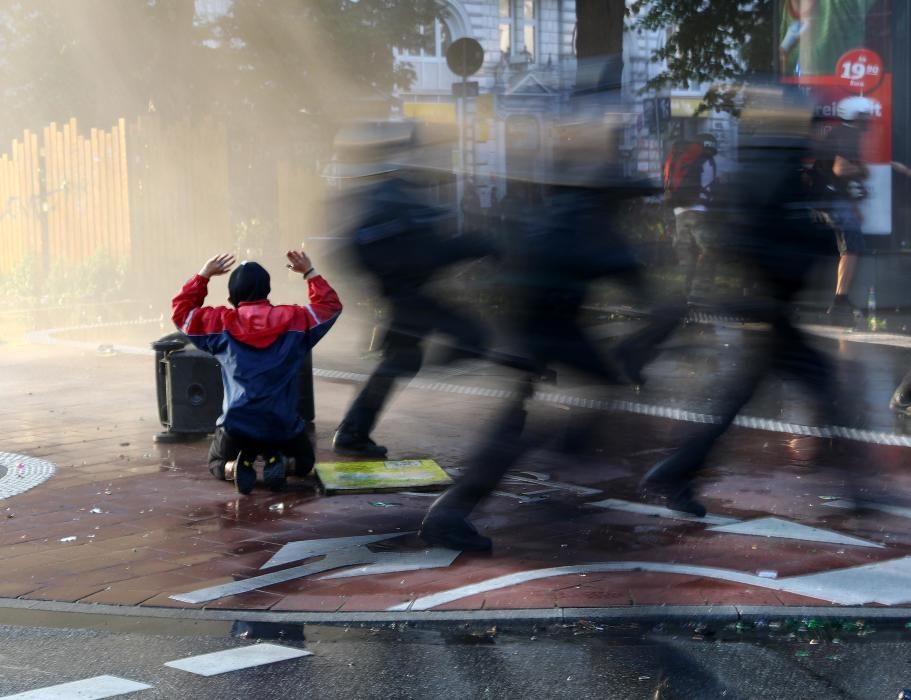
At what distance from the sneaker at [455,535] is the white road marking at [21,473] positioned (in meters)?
2.66

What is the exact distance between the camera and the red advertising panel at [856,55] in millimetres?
16891

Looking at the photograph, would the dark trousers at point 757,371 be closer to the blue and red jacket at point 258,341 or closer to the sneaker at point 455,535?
the sneaker at point 455,535

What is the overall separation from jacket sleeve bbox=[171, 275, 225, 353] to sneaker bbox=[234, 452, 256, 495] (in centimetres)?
64

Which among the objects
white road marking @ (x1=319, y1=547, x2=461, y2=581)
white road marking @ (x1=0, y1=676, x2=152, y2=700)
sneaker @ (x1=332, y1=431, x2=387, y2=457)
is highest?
white road marking @ (x1=0, y1=676, x2=152, y2=700)

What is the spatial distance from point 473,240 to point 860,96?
11581 mm

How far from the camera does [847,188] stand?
1254 centimetres

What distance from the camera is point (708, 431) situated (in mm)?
6973

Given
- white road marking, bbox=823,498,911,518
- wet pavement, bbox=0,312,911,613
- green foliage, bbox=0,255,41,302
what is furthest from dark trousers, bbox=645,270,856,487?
green foliage, bbox=0,255,41,302

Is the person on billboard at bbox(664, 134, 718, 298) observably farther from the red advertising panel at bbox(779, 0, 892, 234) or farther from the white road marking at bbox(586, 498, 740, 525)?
the white road marking at bbox(586, 498, 740, 525)

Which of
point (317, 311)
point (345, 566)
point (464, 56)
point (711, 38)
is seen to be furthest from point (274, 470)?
point (711, 38)

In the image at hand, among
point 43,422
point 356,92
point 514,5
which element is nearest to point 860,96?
point 43,422

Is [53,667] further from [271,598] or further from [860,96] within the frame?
[860,96]

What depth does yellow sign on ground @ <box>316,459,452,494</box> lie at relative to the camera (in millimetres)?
7539

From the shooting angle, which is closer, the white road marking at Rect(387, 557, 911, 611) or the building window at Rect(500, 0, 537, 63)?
the white road marking at Rect(387, 557, 911, 611)
